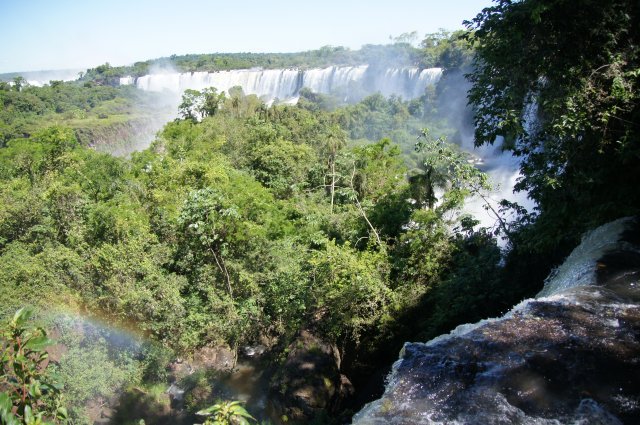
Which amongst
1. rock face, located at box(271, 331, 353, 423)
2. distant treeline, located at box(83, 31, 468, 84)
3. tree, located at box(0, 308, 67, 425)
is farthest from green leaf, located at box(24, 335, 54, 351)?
distant treeline, located at box(83, 31, 468, 84)

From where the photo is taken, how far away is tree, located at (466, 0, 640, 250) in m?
6.78

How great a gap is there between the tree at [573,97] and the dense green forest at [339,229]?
0.03 m

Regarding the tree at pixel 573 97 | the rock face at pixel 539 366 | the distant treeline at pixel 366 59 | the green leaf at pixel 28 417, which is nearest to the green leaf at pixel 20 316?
the green leaf at pixel 28 417

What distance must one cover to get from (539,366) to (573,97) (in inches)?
174

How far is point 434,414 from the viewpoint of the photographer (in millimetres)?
4328

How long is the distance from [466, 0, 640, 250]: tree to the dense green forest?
3 cm

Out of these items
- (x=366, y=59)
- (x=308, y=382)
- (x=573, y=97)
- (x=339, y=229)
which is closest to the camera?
(x=573, y=97)

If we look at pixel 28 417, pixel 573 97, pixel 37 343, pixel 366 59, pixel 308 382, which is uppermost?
pixel 366 59

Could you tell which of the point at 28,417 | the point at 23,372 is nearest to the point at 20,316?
the point at 23,372

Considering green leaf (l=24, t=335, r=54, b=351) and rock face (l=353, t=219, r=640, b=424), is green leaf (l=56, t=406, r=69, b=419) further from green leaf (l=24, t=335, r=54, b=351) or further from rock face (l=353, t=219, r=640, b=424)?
rock face (l=353, t=219, r=640, b=424)

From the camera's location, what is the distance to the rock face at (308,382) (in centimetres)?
1086

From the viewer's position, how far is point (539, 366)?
4.68 m

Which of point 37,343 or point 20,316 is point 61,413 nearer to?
point 37,343

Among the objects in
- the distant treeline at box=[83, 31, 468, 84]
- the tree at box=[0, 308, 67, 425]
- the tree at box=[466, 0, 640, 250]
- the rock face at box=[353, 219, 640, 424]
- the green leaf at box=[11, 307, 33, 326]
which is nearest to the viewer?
the tree at box=[0, 308, 67, 425]
